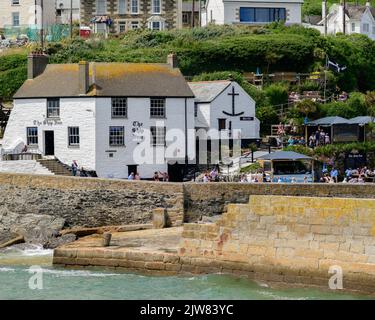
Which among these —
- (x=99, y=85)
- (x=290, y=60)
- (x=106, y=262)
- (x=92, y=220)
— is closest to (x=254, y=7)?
(x=290, y=60)

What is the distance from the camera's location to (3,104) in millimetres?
51906

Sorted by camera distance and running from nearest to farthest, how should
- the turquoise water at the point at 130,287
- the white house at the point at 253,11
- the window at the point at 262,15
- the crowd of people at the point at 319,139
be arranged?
the turquoise water at the point at 130,287 < the crowd of people at the point at 319,139 < the white house at the point at 253,11 < the window at the point at 262,15

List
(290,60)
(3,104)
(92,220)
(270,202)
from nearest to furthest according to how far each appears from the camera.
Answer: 1. (270,202)
2. (92,220)
3. (3,104)
4. (290,60)

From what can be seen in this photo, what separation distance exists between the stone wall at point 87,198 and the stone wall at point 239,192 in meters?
0.38

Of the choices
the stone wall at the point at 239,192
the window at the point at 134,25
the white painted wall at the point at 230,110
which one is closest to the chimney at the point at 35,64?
the white painted wall at the point at 230,110

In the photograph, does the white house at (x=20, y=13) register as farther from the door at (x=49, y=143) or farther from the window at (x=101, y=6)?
the door at (x=49, y=143)

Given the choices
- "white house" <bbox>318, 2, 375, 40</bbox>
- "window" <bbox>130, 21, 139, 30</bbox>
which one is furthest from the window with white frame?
"white house" <bbox>318, 2, 375, 40</bbox>

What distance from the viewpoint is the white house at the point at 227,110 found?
46.7 meters

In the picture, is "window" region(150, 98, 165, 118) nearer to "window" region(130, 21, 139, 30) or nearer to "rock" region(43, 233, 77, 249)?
"rock" region(43, 233, 77, 249)

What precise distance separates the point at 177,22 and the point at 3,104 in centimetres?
1662

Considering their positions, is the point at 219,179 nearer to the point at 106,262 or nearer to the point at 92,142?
the point at 92,142

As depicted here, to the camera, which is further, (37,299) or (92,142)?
(92,142)

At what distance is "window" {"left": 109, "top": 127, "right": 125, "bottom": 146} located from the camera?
4228cm

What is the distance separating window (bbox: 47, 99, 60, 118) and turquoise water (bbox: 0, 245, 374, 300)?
1426 cm
